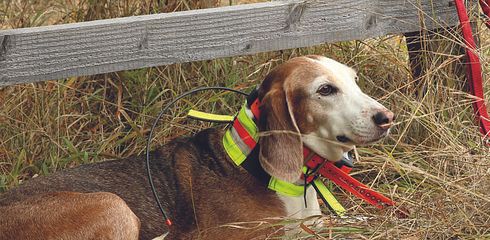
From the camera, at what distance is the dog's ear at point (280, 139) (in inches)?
168

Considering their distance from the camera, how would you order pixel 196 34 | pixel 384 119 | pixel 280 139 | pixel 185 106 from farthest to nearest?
pixel 185 106
pixel 196 34
pixel 280 139
pixel 384 119

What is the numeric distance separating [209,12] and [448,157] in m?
1.24

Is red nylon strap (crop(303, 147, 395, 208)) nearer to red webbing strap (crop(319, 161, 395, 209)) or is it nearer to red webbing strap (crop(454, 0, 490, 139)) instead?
red webbing strap (crop(319, 161, 395, 209))

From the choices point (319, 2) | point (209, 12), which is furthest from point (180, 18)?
point (319, 2)

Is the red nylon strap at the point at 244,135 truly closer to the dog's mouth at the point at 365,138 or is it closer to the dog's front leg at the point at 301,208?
the dog's front leg at the point at 301,208

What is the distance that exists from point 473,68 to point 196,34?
141 cm

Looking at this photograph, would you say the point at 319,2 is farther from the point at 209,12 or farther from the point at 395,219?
the point at 395,219

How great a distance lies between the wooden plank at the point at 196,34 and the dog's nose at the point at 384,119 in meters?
0.88

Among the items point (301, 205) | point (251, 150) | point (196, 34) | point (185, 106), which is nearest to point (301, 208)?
point (301, 205)

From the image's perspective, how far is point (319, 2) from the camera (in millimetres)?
4980

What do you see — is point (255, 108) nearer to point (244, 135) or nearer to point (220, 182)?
point (244, 135)

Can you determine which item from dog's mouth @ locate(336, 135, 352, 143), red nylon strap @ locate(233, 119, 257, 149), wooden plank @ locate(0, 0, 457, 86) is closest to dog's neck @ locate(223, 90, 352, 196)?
red nylon strap @ locate(233, 119, 257, 149)

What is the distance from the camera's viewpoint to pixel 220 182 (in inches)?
175

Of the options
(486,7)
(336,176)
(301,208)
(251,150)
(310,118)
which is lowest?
(301,208)
